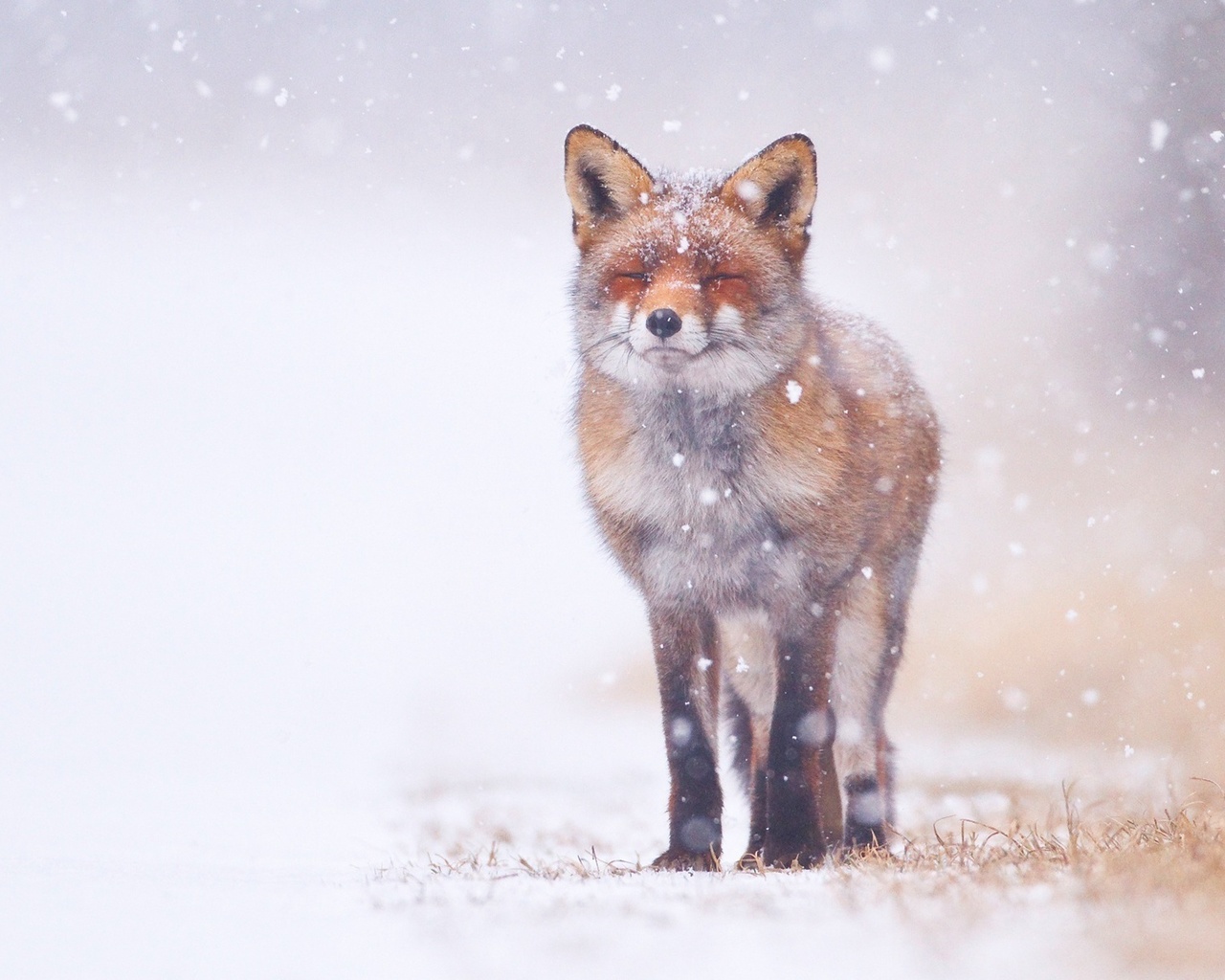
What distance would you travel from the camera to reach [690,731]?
3.88m

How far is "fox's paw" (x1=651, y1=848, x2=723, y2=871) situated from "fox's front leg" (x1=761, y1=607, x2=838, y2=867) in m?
0.20

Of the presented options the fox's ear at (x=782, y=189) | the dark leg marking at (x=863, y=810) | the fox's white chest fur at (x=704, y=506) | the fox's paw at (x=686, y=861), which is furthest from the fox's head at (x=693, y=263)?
the dark leg marking at (x=863, y=810)

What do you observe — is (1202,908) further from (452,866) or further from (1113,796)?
(452,866)

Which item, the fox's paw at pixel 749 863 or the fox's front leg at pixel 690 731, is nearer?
the fox's paw at pixel 749 863

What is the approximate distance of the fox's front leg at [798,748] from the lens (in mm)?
3812

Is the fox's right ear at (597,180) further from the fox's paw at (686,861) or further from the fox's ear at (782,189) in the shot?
the fox's paw at (686,861)

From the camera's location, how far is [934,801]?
250 inches

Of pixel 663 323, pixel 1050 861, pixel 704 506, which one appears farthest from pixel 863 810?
pixel 663 323

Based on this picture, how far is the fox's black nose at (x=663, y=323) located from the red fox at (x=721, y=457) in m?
0.16

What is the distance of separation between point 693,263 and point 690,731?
1.60 metres

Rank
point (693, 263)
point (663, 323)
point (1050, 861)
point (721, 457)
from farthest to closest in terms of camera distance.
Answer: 1. point (721, 457)
2. point (693, 263)
3. point (663, 323)
4. point (1050, 861)

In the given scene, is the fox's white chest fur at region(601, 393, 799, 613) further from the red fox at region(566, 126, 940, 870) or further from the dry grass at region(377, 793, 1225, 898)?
the dry grass at region(377, 793, 1225, 898)

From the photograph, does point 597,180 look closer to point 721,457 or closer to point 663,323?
point 663,323

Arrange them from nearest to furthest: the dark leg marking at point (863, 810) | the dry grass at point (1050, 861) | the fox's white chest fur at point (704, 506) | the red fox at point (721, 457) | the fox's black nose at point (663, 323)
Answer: the dry grass at point (1050, 861)
the fox's black nose at point (663, 323)
the red fox at point (721, 457)
the fox's white chest fur at point (704, 506)
the dark leg marking at point (863, 810)
